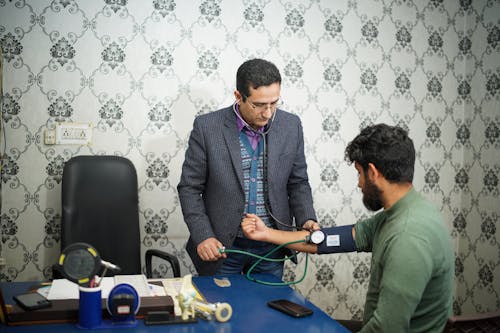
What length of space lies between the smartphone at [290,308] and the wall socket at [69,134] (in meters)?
1.70

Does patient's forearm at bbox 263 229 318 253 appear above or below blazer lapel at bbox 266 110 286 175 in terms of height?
below

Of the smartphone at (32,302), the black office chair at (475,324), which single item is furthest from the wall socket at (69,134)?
the black office chair at (475,324)

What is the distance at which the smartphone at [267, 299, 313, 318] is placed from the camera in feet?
4.78

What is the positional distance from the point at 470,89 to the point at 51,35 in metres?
2.92

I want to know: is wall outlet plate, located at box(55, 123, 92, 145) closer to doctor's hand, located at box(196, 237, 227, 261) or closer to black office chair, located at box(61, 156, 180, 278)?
black office chair, located at box(61, 156, 180, 278)

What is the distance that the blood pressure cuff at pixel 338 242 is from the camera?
1851 millimetres

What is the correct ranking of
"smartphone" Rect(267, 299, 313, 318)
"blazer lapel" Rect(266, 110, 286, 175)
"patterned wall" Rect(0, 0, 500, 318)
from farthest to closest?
"patterned wall" Rect(0, 0, 500, 318)
"blazer lapel" Rect(266, 110, 286, 175)
"smartphone" Rect(267, 299, 313, 318)

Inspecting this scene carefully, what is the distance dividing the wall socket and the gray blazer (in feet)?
2.81

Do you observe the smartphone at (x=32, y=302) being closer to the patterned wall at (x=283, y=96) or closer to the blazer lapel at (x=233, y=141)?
the blazer lapel at (x=233, y=141)

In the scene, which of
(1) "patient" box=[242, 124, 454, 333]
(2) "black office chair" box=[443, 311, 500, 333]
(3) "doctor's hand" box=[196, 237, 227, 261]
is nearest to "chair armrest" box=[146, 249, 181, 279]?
(3) "doctor's hand" box=[196, 237, 227, 261]

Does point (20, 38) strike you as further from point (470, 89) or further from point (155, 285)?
point (470, 89)

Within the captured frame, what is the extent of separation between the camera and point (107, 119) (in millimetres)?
2760

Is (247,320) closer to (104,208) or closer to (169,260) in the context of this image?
(169,260)

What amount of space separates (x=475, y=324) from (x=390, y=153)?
590 millimetres
